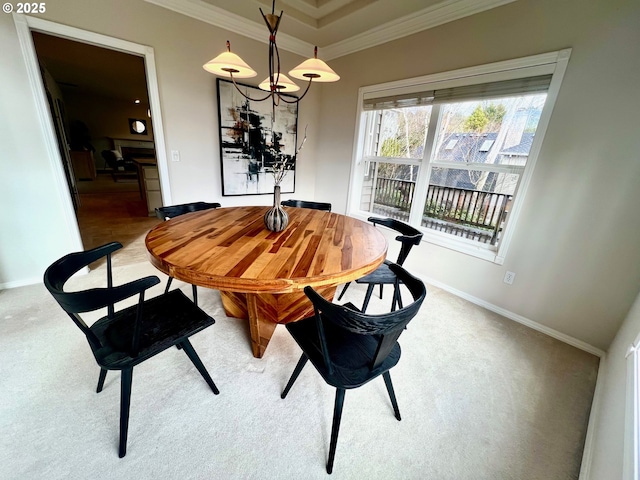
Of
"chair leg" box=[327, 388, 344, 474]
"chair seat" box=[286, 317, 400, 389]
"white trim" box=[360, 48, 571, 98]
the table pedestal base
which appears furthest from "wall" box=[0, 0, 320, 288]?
"chair leg" box=[327, 388, 344, 474]

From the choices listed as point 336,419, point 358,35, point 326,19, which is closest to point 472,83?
point 358,35

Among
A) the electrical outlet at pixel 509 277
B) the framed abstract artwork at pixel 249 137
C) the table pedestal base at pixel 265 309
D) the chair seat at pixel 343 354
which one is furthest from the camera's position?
the framed abstract artwork at pixel 249 137

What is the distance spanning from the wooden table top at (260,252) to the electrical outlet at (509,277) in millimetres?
1416

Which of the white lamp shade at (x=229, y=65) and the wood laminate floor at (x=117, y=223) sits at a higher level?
the white lamp shade at (x=229, y=65)

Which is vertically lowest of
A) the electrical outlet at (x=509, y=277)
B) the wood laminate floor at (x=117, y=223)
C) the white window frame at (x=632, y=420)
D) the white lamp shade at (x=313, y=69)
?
the wood laminate floor at (x=117, y=223)

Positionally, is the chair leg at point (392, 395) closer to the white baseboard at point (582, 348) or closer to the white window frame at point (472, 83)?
the white baseboard at point (582, 348)

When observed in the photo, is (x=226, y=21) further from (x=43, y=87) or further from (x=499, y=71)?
(x=499, y=71)

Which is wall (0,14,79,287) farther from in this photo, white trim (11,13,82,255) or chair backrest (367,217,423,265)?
chair backrest (367,217,423,265)

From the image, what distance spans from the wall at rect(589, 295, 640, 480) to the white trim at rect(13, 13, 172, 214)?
3.50 m

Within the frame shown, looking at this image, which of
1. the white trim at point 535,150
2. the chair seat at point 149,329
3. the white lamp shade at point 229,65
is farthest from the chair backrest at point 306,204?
the white trim at point 535,150

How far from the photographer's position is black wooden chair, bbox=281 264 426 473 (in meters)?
0.88

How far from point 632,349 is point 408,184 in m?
2.17

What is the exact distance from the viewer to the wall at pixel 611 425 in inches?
33.9

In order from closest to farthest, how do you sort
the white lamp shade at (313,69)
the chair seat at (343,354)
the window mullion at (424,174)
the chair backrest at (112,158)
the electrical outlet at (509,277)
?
the chair seat at (343,354) → the white lamp shade at (313,69) → the electrical outlet at (509,277) → the window mullion at (424,174) → the chair backrest at (112,158)
